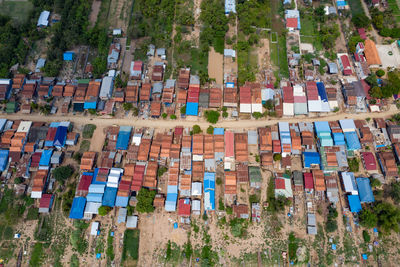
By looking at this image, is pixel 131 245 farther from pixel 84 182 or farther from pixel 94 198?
pixel 84 182

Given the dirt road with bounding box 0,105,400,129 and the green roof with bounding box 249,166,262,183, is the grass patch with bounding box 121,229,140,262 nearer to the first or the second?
the dirt road with bounding box 0,105,400,129

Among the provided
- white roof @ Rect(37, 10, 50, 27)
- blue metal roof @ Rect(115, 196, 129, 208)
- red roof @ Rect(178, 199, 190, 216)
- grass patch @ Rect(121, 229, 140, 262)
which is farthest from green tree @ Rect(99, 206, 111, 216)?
white roof @ Rect(37, 10, 50, 27)

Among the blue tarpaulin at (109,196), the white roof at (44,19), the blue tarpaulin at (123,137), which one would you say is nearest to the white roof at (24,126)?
the blue tarpaulin at (123,137)

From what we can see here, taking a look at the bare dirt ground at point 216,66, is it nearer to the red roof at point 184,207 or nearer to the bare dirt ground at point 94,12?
the red roof at point 184,207

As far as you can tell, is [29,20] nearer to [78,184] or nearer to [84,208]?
[78,184]

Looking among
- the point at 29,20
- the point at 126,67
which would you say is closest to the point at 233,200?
the point at 126,67
